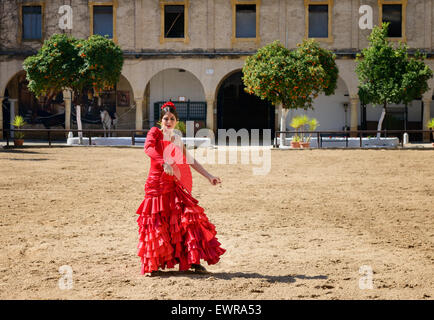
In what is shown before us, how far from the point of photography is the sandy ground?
522cm

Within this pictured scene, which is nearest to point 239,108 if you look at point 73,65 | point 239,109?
point 239,109

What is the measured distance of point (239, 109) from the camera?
30812 millimetres

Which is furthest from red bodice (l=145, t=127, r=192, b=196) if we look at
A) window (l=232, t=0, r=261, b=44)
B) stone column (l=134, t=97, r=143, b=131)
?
window (l=232, t=0, r=261, b=44)

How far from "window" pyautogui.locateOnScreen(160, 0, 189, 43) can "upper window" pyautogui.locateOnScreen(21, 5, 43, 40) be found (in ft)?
20.4

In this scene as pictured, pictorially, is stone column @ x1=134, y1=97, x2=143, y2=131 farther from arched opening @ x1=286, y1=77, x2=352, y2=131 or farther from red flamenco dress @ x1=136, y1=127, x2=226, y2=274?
red flamenco dress @ x1=136, y1=127, x2=226, y2=274

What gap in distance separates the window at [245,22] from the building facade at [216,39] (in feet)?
0.16

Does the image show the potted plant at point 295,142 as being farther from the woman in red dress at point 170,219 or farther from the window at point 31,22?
the woman in red dress at point 170,219

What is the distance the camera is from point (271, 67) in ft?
75.8

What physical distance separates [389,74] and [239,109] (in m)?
8.44

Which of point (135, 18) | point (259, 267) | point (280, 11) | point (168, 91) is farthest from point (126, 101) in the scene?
point (259, 267)

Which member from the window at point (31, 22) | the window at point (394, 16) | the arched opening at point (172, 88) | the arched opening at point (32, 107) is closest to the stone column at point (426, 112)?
the window at point (394, 16)

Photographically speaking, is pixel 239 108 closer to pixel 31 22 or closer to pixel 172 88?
pixel 172 88

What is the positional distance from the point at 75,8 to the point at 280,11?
33.1 ft

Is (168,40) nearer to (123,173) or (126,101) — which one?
(126,101)
